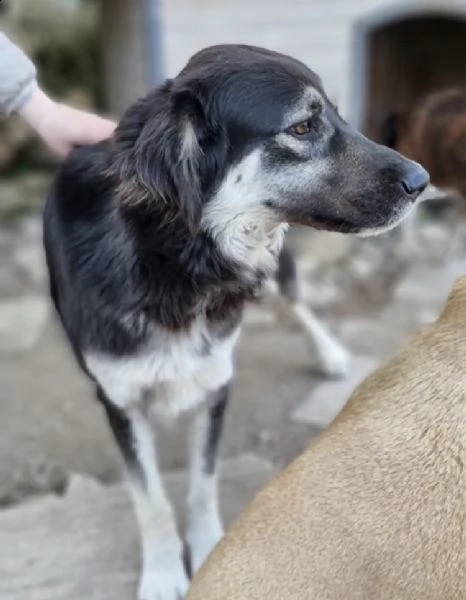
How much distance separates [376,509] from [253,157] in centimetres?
78

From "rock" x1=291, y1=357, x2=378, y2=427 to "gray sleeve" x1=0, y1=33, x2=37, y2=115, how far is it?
4.80 ft

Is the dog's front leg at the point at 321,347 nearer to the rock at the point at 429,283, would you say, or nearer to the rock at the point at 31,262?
the rock at the point at 429,283

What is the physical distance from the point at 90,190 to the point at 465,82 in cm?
432

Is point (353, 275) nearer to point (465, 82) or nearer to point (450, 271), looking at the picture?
point (450, 271)

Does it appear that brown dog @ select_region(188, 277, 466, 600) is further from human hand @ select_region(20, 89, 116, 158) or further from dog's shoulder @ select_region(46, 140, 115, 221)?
human hand @ select_region(20, 89, 116, 158)

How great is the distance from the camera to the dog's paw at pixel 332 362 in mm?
3646

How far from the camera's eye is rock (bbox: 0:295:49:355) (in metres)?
3.96

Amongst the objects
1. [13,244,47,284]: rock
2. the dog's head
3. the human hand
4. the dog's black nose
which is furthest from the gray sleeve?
[13,244,47,284]: rock

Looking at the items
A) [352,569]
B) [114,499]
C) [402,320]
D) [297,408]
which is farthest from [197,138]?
[402,320]

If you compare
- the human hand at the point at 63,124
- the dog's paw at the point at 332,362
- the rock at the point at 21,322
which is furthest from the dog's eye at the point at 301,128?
the rock at the point at 21,322

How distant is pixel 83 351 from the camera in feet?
7.79

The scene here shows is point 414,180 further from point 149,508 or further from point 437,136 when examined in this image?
point 437,136

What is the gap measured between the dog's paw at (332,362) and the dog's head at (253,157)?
1.49 meters

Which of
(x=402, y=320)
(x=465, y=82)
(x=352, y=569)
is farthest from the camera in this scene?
(x=465, y=82)
